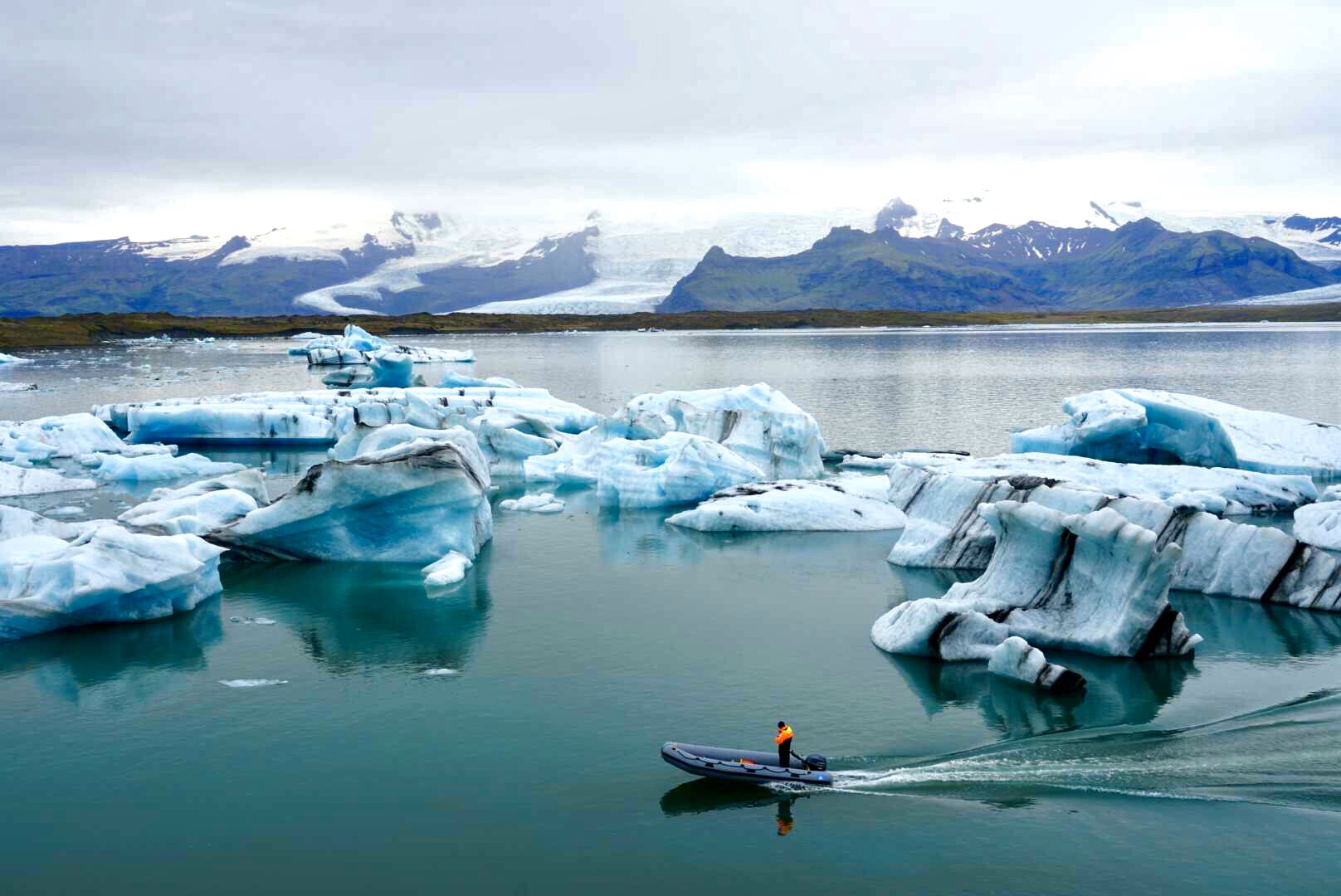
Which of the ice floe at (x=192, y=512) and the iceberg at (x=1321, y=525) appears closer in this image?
the ice floe at (x=192, y=512)

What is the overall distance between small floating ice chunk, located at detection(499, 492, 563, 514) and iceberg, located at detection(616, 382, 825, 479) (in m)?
4.91

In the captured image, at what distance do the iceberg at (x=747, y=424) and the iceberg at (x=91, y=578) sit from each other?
14.4m

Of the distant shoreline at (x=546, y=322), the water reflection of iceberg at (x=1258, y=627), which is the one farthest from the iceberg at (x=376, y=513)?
the distant shoreline at (x=546, y=322)

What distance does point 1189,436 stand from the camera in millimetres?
25000

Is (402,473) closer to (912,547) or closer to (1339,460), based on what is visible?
(912,547)

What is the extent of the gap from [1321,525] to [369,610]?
15857mm

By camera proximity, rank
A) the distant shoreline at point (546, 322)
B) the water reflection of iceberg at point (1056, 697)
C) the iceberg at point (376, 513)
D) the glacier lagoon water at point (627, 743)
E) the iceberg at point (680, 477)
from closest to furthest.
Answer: the glacier lagoon water at point (627, 743) → the water reflection of iceberg at point (1056, 697) → the iceberg at point (376, 513) → the iceberg at point (680, 477) → the distant shoreline at point (546, 322)

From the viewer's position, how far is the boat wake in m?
9.89

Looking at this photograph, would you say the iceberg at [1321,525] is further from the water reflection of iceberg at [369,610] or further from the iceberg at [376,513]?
the iceberg at [376,513]

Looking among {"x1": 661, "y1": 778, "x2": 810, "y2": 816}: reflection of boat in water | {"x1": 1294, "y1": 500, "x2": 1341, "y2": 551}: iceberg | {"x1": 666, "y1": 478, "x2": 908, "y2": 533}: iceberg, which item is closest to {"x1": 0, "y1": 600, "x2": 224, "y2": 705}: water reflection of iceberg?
{"x1": 661, "y1": 778, "x2": 810, "y2": 816}: reflection of boat in water

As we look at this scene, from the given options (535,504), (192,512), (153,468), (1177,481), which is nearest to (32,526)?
(192,512)

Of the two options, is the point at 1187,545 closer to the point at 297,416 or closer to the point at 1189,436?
the point at 1189,436

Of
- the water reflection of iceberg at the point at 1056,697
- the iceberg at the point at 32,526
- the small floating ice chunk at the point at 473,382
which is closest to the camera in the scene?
the water reflection of iceberg at the point at 1056,697

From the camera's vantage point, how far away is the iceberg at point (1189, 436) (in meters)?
24.7
